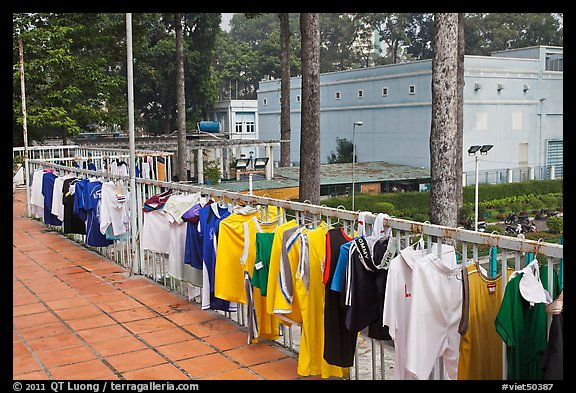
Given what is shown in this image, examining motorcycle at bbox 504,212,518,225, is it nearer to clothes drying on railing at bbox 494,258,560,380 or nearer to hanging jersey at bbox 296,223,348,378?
hanging jersey at bbox 296,223,348,378

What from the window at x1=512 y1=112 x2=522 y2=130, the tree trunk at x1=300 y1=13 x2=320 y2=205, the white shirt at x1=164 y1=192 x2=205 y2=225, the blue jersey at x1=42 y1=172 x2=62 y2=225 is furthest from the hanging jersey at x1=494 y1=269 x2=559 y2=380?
the window at x1=512 y1=112 x2=522 y2=130

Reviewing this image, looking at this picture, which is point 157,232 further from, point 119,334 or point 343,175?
point 343,175

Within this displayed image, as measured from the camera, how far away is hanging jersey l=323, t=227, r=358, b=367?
4.32 meters

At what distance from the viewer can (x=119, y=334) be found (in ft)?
18.2

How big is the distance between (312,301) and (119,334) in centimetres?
193

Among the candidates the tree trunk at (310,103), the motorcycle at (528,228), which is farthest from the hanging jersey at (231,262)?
the motorcycle at (528,228)

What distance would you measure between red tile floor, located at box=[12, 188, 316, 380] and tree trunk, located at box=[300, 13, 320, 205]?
9139 mm

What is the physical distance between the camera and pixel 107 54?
2970cm

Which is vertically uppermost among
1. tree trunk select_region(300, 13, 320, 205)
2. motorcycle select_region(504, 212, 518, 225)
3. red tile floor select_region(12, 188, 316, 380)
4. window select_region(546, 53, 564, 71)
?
window select_region(546, 53, 564, 71)

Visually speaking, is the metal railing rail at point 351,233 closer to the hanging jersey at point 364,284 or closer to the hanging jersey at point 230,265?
the hanging jersey at point 364,284

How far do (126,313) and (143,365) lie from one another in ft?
4.59

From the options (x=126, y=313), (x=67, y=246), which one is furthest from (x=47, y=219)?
(x=126, y=313)

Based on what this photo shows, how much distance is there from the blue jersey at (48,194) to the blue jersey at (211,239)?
499 cm
